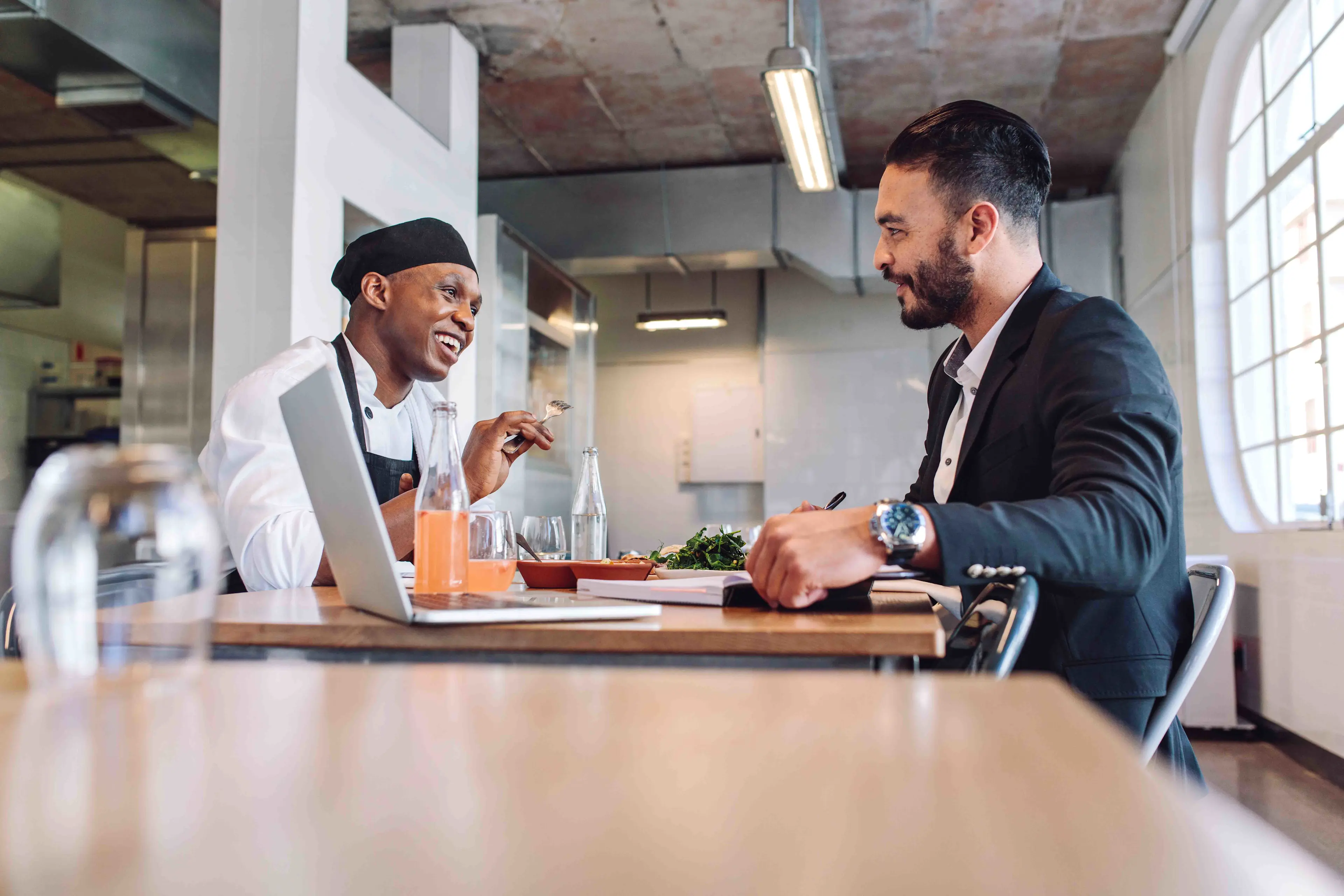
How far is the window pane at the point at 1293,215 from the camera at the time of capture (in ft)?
12.6

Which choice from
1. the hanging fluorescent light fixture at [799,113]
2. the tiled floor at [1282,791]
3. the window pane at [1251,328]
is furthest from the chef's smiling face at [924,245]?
the window pane at [1251,328]

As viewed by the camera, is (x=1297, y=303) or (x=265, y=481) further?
(x=1297, y=303)

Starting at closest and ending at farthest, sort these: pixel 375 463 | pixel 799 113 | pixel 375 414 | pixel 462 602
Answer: pixel 462 602 → pixel 375 463 → pixel 375 414 → pixel 799 113

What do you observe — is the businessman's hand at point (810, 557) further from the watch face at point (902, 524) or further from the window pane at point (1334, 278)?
the window pane at point (1334, 278)

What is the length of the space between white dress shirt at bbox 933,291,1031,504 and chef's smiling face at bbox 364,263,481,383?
1280 mm

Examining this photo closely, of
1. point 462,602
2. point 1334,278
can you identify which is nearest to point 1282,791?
point 1334,278

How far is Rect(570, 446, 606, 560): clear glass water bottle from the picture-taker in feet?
5.85

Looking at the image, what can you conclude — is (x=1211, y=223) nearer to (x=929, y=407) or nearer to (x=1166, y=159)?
(x=1166, y=159)

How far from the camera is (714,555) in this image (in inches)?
77.0

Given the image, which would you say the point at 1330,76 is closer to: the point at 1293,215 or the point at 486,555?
the point at 1293,215

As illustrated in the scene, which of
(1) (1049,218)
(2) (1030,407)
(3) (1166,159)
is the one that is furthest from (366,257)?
(1) (1049,218)

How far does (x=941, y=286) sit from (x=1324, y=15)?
115 inches

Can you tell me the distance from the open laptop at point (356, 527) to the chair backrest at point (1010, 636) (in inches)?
13.6

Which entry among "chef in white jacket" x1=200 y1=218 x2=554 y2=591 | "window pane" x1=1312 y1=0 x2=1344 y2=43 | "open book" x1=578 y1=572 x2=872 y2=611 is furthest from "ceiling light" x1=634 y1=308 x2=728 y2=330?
"open book" x1=578 y1=572 x2=872 y2=611
